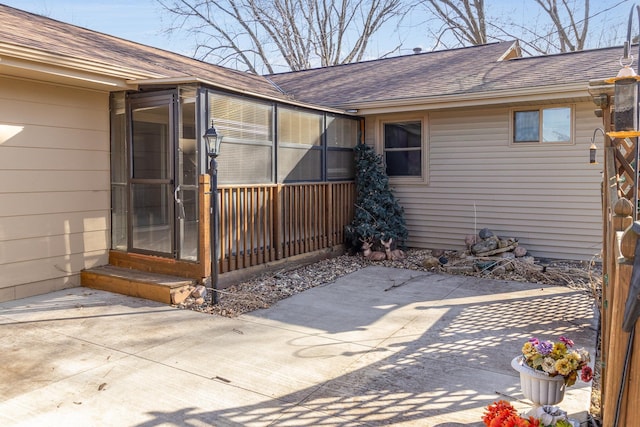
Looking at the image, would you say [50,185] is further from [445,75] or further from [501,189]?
[445,75]

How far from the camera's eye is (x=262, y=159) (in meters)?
6.66

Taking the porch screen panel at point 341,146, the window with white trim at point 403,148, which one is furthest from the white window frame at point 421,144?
the porch screen panel at point 341,146

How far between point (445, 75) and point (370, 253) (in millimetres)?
3547

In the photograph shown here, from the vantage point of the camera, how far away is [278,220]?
6926 mm

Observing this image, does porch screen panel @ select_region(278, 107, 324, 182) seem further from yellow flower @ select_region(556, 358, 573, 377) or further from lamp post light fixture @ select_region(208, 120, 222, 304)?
yellow flower @ select_region(556, 358, 573, 377)

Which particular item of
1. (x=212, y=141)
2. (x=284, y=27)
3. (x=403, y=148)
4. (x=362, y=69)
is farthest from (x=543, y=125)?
(x=284, y=27)

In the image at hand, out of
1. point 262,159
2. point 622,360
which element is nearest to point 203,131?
point 262,159

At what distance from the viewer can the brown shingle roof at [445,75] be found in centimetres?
757

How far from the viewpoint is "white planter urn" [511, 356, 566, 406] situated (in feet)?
8.75

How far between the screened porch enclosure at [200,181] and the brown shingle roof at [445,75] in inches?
83.4

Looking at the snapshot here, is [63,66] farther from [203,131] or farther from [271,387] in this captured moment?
[271,387]

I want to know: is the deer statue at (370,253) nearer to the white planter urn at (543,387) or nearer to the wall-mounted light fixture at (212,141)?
the wall-mounted light fixture at (212,141)

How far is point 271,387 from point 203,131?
324cm

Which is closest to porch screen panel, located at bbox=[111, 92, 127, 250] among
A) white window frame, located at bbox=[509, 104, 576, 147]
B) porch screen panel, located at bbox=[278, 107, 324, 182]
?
porch screen panel, located at bbox=[278, 107, 324, 182]
